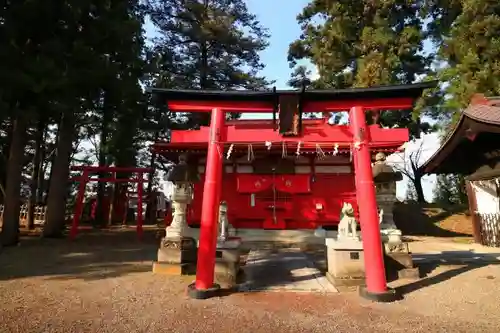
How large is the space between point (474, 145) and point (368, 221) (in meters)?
8.82

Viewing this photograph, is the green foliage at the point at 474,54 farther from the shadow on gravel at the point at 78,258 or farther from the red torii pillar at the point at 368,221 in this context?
the shadow on gravel at the point at 78,258

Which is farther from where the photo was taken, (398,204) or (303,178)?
(398,204)

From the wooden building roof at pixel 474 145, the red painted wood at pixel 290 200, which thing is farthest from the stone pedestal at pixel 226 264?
the wooden building roof at pixel 474 145

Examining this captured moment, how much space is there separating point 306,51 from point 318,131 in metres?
19.0

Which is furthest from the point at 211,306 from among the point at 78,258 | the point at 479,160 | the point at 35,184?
the point at 35,184

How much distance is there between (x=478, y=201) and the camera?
1376cm


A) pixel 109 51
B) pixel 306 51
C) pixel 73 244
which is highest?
pixel 306 51

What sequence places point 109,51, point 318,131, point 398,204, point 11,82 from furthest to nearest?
point 398,204 < point 109,51 < point 11,82 < point 318,131

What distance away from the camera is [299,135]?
22.4 feet

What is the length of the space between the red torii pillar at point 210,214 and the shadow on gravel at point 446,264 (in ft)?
11.4

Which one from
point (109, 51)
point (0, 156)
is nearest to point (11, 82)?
point (109, 51)

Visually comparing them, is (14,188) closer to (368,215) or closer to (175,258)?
(175,258)

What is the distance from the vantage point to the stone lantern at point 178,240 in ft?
25.9

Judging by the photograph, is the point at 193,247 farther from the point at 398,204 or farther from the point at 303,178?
the point at 398,204
